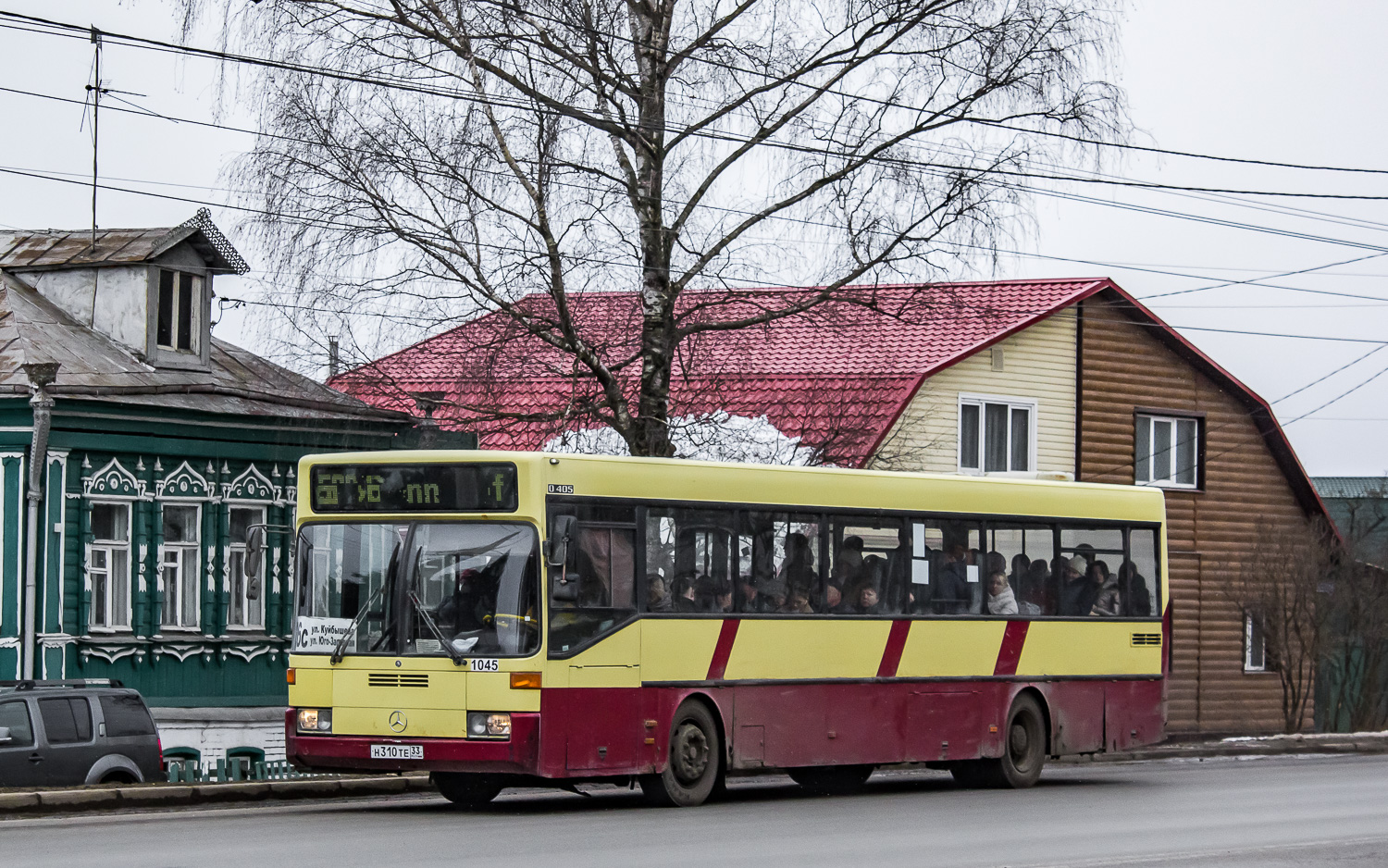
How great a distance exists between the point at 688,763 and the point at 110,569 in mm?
9652

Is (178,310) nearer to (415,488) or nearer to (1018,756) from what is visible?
(415,488)

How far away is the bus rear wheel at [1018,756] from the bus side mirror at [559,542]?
6467mm

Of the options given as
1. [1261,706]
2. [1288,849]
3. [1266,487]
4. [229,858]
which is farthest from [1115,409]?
[229,858]

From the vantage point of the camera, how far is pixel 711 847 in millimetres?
13227

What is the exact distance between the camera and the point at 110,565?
A: 23625 mm

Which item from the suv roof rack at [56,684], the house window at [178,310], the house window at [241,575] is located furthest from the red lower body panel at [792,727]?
the house window at [178,310]

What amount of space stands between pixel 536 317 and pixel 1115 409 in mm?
17242

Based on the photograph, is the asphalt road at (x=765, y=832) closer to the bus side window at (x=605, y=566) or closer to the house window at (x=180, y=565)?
the bus side window at (x=605, y=566)

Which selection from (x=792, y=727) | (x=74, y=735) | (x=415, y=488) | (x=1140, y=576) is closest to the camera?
(x=415, y=488)

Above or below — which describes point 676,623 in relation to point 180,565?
below

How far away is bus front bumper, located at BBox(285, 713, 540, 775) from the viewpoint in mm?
15242

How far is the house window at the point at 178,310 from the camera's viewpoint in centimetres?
2639

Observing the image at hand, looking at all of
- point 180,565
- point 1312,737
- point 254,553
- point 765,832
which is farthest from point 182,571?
point 1312,737

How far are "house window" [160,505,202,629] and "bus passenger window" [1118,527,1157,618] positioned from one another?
11134 mm
